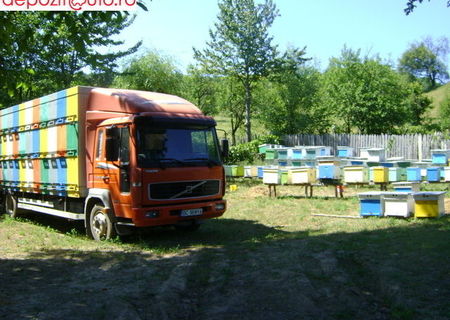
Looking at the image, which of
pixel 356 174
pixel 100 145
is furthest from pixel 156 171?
pixel 356 174

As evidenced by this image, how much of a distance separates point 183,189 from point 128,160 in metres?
1.31

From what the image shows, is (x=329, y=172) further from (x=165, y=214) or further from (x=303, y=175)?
(x=165, y=214)

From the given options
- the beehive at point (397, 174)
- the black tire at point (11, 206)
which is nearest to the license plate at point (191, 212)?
the black tire at point (11, 206)

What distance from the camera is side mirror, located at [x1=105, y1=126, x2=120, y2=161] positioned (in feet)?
29.6

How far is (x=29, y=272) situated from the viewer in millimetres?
7031

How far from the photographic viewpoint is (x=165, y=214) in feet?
29.6

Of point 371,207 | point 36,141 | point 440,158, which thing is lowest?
point 371,207

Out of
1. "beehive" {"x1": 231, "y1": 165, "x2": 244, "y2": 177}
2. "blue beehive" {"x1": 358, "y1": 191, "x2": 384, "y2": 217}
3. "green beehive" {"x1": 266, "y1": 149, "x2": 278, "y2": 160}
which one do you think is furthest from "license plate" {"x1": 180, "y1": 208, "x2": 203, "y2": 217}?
"green beehive" {"x1": 266, "y1": 149, "x2": 278, "y2": 160}

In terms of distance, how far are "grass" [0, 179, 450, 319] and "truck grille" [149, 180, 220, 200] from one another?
3.61ft

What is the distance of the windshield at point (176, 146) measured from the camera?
882 cm

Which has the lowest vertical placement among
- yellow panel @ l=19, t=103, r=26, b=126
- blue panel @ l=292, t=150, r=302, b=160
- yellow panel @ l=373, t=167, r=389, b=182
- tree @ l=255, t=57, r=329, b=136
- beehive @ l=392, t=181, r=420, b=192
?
beehive @ l=392, t=181, r=420, b=192

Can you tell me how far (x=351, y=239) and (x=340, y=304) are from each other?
11.6 ft

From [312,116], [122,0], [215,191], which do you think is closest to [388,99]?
[312,116]

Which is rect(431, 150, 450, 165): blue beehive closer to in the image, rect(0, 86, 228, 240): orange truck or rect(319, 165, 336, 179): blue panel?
rect(319, 165, 336, 179): blue panel
